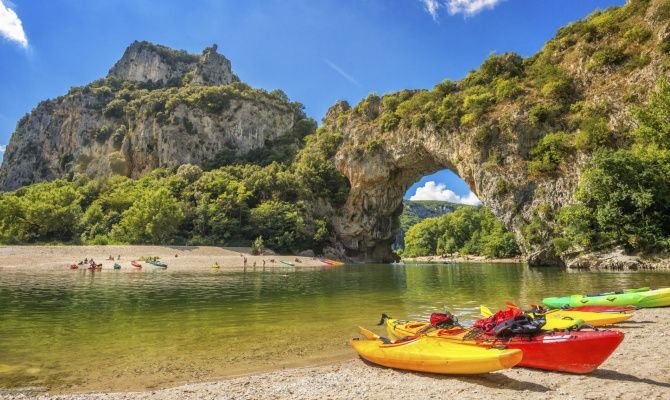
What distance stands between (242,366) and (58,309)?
11203 mm

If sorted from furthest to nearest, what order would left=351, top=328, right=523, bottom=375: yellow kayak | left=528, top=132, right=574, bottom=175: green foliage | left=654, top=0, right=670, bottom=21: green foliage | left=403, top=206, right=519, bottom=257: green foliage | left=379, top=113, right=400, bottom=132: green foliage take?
left=403, top=206, right=519, bottom=257: green foliage
left=379, top=113, right=400, bottom=132: green foliage
left=528, top=132, right=574, bottom=175: green foliage
left=654, top=0, right=670, bottom=21: green foliage
left=351, top=328, right=523, bottom=375: yellow kayak

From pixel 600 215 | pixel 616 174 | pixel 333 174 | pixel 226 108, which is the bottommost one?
pixel 600 215

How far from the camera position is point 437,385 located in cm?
662

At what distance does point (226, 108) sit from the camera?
96.2 metres

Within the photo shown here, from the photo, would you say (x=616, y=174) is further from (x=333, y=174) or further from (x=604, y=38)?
(x=333, y=174)

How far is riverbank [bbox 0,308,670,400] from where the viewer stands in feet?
19.7

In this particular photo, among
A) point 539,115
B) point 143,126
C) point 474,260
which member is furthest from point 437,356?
point 143,126

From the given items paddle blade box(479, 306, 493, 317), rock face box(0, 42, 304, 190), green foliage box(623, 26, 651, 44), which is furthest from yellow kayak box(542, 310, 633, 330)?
rock face box(0, 42, 304, 190)

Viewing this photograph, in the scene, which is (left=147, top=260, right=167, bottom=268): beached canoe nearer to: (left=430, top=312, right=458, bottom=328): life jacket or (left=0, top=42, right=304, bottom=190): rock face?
(left=430, top=312, right=458, bottom=328): life jacket

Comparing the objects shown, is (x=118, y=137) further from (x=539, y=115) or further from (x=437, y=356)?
(x=437, y=356)

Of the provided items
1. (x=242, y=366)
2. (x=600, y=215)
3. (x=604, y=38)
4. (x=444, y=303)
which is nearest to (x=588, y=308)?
(x=444, y=303)

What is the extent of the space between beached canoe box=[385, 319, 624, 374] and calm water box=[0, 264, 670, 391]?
376 cm

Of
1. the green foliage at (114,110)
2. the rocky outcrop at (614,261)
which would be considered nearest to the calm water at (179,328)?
the rocky outcrop at (614,261)

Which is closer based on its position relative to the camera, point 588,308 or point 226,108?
point 588,308
